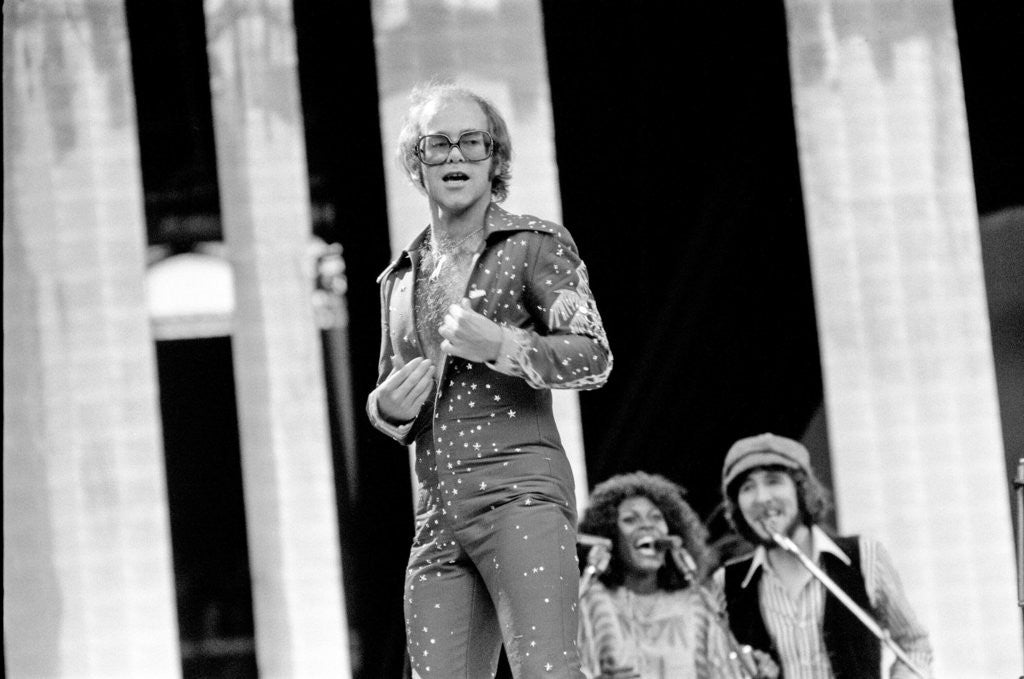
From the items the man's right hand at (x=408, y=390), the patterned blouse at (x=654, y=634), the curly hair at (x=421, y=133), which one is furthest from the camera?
the patterned blouse at (x=654, y=634)

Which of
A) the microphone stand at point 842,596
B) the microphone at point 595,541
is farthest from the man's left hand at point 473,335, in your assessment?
the microphone at point 595,541

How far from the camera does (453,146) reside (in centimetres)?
180

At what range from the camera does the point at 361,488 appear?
3.70m

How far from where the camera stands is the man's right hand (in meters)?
1.73

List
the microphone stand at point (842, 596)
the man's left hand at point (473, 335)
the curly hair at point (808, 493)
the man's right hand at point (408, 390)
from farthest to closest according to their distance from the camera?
the curly hair at point (808, 493) → the microphone stand at point (842, 596) → the man's right hand at point (408, 390) → the man's left hand at point (473, 335)

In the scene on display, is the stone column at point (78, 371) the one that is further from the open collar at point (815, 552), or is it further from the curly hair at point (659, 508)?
the open collar at point (815, 552)

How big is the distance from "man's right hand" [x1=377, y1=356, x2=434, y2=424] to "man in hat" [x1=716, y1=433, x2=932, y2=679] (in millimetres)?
2005

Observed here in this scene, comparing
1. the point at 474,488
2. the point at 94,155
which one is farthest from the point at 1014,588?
the point at 94,155

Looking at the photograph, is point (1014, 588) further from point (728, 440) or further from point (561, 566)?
point (561, 566)

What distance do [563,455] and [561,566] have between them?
0.17 m

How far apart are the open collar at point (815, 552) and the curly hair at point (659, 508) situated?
0.43 ft

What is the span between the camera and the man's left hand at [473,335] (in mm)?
1611

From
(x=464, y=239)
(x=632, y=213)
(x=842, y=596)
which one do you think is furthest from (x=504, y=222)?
(x=842, y=596)

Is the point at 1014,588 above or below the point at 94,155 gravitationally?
below
